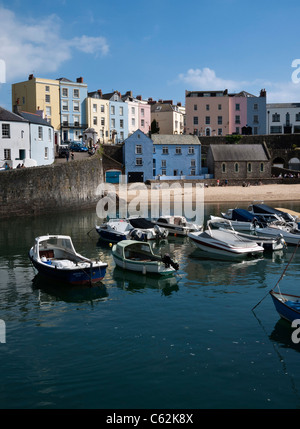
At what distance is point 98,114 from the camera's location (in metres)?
90.9

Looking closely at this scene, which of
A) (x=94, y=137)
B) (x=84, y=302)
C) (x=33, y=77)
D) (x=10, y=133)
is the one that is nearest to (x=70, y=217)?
(x=10, y=133)

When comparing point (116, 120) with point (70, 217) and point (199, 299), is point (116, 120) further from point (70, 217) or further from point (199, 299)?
point (199, 299)

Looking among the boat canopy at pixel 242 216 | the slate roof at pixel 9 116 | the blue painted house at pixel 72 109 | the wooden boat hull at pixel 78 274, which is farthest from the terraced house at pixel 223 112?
the wooden boat hull at pixel 78 274

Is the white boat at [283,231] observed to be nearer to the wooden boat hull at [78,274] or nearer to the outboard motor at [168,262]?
the outboard motor at [168,262]

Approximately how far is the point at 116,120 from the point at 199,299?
7832 cm

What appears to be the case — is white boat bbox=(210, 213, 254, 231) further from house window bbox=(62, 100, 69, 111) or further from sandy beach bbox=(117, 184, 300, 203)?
house window bbox=(62, 100, 69, 111)

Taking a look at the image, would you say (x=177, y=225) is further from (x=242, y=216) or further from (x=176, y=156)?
(x=176, y=156)

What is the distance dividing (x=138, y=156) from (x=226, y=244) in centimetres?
5058

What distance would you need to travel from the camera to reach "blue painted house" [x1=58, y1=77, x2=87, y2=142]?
86688 mm

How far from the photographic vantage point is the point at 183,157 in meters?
80.5

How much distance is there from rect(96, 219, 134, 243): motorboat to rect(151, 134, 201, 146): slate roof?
150 feet

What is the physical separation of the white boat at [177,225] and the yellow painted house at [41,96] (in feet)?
162

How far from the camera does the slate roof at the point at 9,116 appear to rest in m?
54.7

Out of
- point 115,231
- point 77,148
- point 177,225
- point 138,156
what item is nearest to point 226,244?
point 177,225
